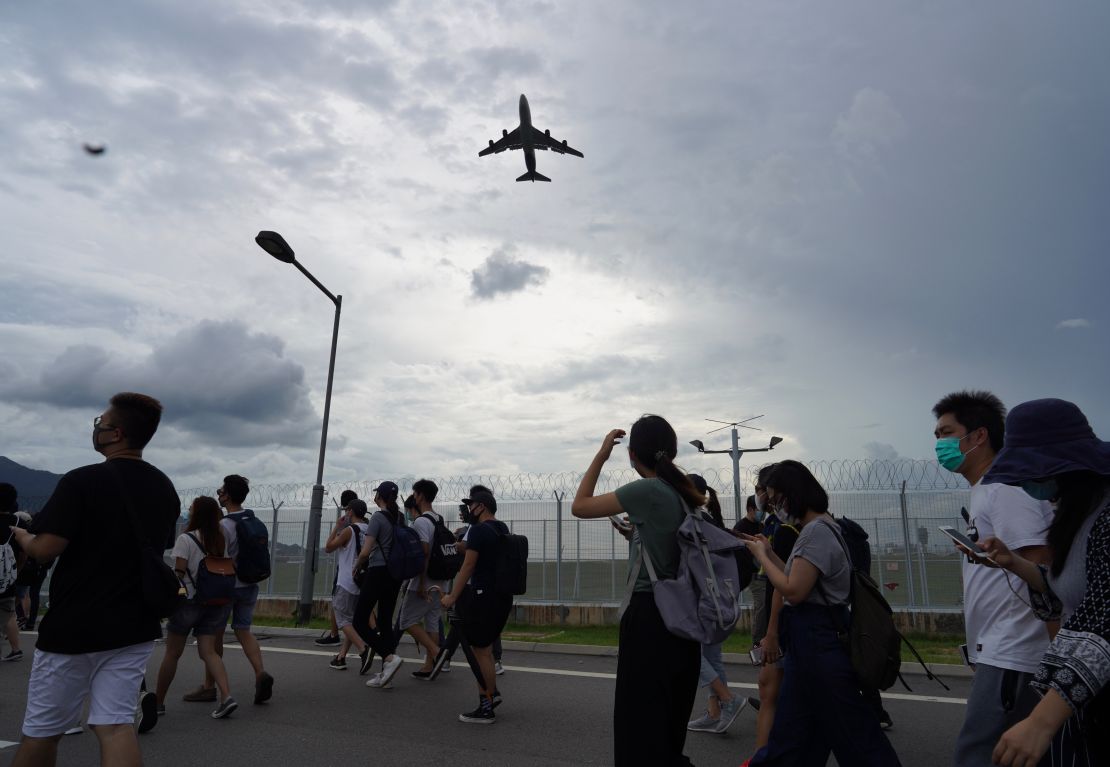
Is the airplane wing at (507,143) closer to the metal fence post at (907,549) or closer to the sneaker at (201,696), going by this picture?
the metal fence post at (907,549)

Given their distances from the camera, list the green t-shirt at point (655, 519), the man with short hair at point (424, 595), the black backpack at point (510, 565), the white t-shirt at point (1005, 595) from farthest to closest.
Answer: the man with short hair at point (424, 595) < the black backpack at point (510, 565) < the green t-shirt at point (655, 519) < the white t-shirt at point (1005, 595)

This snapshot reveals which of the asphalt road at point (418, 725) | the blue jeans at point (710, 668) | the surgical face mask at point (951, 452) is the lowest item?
the asphalt road at point (418, 725)

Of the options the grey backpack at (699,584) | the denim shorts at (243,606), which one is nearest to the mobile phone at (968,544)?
the grey backpack at (699,584)

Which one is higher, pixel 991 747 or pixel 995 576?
pixel 995 576

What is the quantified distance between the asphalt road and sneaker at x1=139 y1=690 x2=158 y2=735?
3.0 inches

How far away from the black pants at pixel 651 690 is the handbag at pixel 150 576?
218 centimetres

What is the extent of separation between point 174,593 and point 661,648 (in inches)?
92.7

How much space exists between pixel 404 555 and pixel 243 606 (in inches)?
61.7

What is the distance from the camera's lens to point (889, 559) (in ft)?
42.8

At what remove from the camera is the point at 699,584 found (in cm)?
331

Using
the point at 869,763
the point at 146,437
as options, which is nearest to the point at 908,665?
the point at 869,763

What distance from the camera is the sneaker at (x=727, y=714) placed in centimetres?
617

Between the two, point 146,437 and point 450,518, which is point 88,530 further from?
point 450,518

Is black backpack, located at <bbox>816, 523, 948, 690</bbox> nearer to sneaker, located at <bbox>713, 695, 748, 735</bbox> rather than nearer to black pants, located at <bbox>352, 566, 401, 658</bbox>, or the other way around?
sneaker, located at <bbox>713, 695, 748, 735</bbox>
